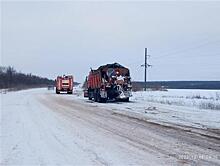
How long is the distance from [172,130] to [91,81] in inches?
1048

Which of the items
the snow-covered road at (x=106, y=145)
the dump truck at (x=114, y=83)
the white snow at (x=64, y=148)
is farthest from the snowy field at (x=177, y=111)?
the white snow at (x=64, y=148)

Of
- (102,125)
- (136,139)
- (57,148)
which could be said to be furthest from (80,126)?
(57,148)

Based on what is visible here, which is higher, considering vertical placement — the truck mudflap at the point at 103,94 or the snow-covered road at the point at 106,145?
the truck mudflap at the point at 103,94

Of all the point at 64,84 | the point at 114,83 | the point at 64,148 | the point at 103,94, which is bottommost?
the point at 64,148

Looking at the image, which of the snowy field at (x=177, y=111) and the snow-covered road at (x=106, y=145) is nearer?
the snow-covered road at (x=106, y=145)

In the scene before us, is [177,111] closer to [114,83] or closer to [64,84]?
[114,83]

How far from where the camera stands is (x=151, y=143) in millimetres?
11727

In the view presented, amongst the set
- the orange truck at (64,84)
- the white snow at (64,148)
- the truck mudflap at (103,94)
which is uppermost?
the orange truck at (64,84)

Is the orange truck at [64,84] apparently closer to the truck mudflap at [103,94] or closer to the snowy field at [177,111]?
the truck mudflap at [103,94]

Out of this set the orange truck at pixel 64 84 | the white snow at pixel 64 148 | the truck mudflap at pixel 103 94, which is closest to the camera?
the white snow at pixel 64 148

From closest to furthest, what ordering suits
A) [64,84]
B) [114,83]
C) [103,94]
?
[114,83] < [103,94] < [64,84]

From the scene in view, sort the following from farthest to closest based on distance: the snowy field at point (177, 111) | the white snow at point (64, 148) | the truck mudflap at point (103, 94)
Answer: the truck mudflap at point (103, 94)
the snowy field at point (177, 111)
the white snow at point (64, 148)

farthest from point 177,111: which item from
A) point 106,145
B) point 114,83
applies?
point 106,145

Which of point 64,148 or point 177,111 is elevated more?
point 177,111
